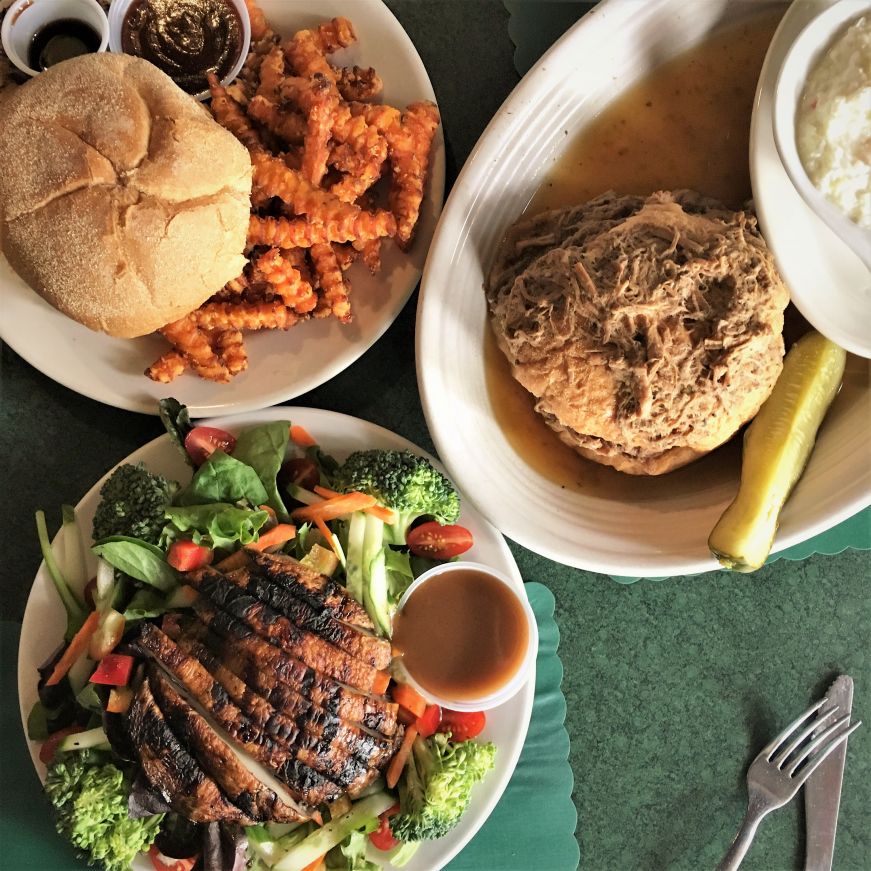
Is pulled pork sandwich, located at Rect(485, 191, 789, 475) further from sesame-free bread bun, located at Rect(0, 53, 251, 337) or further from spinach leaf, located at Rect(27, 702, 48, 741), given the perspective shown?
spinach leaf, located at Rect(27, 702, 48, 741)

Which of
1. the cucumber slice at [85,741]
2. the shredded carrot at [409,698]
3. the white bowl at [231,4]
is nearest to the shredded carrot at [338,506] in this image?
the shredded carrot at [409,698]

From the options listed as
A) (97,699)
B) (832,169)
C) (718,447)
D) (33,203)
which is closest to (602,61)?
(832,169)

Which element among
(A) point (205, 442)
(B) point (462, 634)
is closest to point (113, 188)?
(A) point (205, 442)

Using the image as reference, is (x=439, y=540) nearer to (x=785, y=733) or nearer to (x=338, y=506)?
(x=338, y=506)

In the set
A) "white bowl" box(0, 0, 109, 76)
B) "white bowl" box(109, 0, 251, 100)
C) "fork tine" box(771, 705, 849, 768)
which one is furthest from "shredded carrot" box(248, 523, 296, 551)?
"fork tine" box(771, 705, 849, 768)

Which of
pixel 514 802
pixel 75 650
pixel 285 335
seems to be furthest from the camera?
pixel 514 802

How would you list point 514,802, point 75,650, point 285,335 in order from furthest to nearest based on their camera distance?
point 514,802
point 285,335
point 75,650

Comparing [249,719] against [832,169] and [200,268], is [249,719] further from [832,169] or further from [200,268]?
[832,169]
